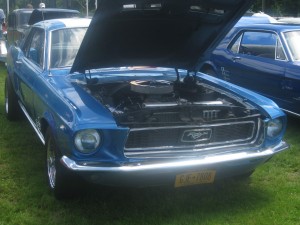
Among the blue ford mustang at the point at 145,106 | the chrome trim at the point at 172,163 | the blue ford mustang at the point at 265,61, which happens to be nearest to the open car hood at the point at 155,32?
the blue ford mustang at the point at 145,106

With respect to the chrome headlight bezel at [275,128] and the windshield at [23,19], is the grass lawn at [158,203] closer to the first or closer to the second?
the chrome headlight bezel at [275,128]

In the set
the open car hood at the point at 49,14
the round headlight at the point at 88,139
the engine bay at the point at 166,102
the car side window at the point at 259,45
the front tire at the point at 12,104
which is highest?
the open car hood at the point at 49,14

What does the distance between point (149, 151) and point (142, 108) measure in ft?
1.23

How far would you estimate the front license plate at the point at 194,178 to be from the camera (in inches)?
141

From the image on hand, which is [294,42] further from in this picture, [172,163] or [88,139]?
[88,139]

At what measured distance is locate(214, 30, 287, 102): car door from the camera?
21.1ft

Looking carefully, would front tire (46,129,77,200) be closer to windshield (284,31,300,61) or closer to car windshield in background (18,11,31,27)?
windshield (284,31,300,61)

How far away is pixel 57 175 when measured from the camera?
3.73m

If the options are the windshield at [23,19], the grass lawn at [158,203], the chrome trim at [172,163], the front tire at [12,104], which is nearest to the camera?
the chrome trim at [172,163]

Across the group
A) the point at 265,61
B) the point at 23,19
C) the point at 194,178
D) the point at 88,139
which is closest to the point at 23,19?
the point at 23,19

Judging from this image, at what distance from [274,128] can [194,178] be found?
937 millimetres

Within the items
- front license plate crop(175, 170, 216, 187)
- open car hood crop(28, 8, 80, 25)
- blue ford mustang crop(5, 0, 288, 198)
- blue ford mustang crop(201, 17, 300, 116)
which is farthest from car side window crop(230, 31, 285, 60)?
open car hood crop(28, 8, 80, 25)

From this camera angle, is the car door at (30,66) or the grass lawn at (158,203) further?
Answer: the car door at (30,66)

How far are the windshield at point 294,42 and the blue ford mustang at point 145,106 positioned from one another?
2044mm
